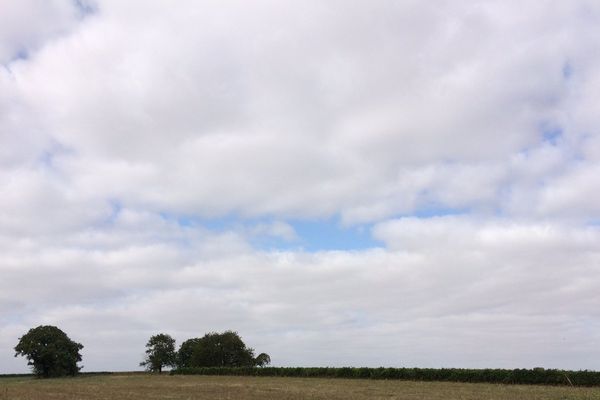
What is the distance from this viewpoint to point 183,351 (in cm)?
14400

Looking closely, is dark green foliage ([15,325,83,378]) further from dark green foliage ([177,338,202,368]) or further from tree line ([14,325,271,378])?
dark green foliage ([177,338,202,368])

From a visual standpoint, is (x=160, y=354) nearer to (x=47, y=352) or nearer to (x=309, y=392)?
(x=47, y=352)

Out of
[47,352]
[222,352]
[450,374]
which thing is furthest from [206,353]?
[450,374]

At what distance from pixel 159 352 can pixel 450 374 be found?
286 ft

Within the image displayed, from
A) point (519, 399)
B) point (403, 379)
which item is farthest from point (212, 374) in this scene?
point (519, 399)

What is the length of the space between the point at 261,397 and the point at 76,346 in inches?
3365

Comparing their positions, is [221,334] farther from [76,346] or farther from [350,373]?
[350,373]

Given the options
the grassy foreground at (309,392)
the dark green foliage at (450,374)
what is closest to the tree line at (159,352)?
the dark green foliage at (450,374)

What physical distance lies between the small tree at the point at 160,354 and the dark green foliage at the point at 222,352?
9.54 m

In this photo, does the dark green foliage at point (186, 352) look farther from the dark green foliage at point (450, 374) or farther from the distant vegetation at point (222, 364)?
the dark green foliage at point (450, 374)

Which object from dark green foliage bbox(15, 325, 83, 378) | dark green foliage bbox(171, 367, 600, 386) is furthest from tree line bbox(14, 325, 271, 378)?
dark green foliage bbox(171, 367, 600, 386)

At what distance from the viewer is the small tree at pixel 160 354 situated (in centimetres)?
14025

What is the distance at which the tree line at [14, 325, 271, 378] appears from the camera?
111 meters

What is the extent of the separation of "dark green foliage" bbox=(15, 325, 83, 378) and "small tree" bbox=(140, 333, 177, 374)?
2627cm
